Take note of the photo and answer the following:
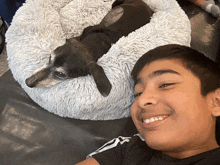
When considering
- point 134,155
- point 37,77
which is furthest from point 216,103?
point 37,77

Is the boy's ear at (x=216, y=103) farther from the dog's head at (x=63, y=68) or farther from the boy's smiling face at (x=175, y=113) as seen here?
the dog's head at (x=63, y=68)

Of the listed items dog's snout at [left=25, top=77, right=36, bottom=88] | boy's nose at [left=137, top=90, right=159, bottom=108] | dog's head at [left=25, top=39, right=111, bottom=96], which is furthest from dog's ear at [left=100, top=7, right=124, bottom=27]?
boy's nose at [left=137, top=90, right=159, bottom=108]

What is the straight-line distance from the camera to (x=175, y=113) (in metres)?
0.79

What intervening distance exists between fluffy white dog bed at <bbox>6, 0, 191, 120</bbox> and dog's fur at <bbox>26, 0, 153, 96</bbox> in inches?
2.1

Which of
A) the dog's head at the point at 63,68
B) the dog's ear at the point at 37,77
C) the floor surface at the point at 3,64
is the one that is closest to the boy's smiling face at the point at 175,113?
the dog's head at the point at 63,68

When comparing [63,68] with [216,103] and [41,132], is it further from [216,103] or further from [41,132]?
[216,103]

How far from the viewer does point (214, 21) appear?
5.31ft

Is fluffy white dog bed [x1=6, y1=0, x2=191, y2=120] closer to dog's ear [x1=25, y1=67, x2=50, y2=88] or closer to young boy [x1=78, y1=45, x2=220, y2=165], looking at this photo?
dog's ear [x1=25, y1=67, x2=50, y2=88]

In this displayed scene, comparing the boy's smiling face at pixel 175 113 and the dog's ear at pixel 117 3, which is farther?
the dog's ear at pixel 117 3

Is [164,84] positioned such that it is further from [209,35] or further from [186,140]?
[209,35]

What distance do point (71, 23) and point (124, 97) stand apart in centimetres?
80

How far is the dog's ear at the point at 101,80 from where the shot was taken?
3.53ft

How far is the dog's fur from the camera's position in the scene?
1.13 m

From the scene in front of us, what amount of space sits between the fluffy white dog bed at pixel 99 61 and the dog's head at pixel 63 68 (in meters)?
0.04
